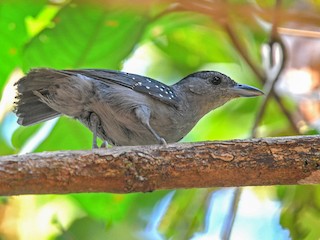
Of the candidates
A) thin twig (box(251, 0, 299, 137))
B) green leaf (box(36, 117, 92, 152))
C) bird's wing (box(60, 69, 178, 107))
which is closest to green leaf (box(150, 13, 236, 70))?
thin twig (box(251, 0, 299, 137))

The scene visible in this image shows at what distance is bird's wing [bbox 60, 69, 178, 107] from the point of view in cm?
392

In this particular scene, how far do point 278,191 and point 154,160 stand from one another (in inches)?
59.7

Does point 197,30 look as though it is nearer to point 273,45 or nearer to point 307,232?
point 273,45

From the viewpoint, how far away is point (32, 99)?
4.02 m

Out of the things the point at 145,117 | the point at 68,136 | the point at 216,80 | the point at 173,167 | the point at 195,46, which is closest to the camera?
the point at 173,167

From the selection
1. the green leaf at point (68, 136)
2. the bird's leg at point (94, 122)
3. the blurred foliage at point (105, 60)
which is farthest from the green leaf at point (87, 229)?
the bird's leg at point (94, 122)

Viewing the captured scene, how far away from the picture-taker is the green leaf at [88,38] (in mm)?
4348

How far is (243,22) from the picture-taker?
16.6 ft

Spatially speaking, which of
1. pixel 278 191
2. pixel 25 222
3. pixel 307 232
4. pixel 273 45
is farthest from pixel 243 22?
pixel 25 222

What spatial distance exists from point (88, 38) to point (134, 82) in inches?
23.4

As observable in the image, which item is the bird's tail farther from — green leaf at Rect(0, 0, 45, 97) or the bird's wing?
green leaf at Rect(0, 0, 45, 97)

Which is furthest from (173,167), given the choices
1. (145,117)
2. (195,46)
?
(195,46)

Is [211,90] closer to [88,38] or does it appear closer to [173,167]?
[88,38]

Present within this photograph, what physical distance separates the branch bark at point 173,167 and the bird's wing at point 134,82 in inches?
36.6
